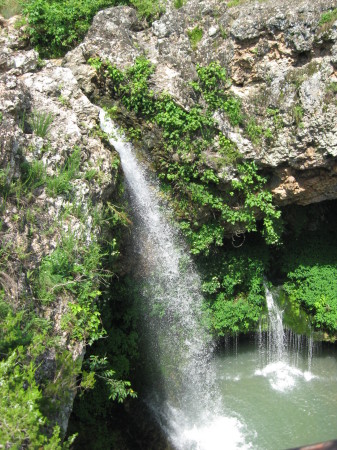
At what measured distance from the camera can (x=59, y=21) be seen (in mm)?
9328

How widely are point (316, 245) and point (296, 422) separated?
394 centimetres

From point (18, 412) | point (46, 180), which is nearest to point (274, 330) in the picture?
point (46, 180)

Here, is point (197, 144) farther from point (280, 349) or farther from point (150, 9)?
point (280, 349)

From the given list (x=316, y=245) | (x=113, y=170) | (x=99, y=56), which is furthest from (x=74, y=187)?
(x=316, y=245)

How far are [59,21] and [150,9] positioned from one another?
1.99 meters

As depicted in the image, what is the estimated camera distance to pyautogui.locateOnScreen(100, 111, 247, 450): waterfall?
864cm

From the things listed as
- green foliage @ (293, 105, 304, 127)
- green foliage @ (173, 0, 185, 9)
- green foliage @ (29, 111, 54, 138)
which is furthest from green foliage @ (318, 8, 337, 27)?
green foliage @ (29, 111, 54, 138)

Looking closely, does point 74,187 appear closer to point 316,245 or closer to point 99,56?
point 99,56

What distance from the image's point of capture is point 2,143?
6051 millimetres

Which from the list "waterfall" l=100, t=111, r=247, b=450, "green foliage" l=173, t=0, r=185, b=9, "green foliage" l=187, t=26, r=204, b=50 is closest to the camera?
"green foliage" l=187, t=26, r=204, b=50

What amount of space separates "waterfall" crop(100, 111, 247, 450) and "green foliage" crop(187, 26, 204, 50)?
2206mm

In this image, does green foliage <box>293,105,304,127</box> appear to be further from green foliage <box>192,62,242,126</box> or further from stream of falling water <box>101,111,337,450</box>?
stream of falling water <box>101,111,337,450</box>

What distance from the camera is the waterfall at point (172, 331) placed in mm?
8641

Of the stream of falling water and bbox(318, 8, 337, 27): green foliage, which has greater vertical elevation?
bbox(318, 8, 337, 27): green foliage
